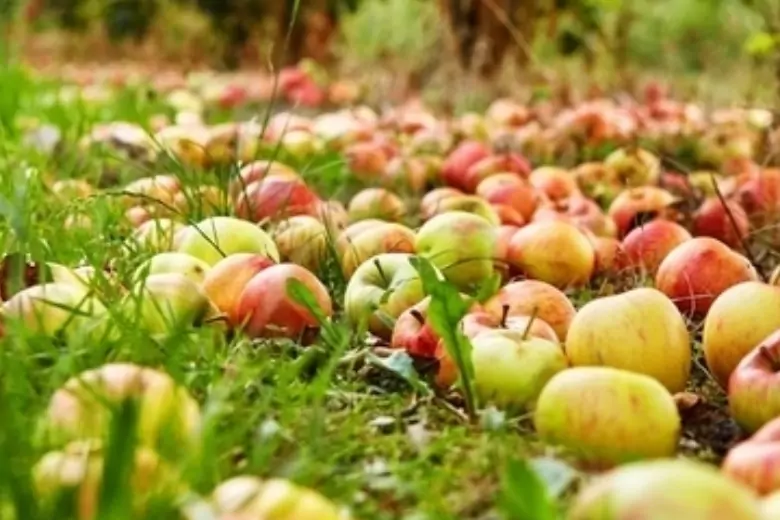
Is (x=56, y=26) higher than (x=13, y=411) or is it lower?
lower

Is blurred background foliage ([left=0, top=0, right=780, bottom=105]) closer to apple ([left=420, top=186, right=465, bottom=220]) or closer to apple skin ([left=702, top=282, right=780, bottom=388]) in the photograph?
apple ([left=420, top=186, right=465, bottom=220])

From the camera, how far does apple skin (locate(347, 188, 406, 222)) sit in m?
3.53

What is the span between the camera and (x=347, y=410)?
1.96 metres

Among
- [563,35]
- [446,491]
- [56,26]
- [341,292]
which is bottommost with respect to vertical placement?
[56,26]

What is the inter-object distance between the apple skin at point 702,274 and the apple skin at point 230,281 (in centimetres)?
70

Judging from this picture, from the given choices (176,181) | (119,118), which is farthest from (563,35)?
(176,181)

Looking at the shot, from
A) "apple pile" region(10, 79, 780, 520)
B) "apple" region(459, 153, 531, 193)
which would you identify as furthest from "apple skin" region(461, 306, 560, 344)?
"apple" region(459, 153, 531, 193)

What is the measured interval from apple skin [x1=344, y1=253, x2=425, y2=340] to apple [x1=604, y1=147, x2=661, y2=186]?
2018 mm

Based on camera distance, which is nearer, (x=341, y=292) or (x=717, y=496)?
(x=717, y=496)

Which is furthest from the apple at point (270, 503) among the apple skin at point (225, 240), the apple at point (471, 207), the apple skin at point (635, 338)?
the apple at point (471, 207)

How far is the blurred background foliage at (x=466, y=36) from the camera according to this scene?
738cm

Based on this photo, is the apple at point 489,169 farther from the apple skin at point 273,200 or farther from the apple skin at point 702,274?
the apple skin at point 702,274

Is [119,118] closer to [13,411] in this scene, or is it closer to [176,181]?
[176,181]

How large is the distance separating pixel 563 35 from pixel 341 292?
6899mm
